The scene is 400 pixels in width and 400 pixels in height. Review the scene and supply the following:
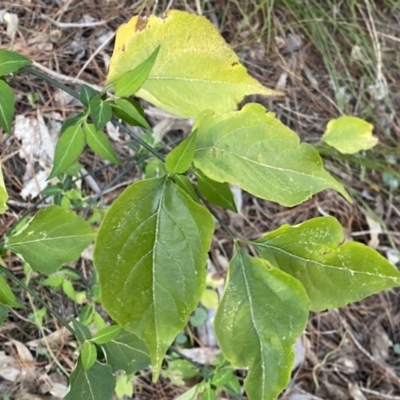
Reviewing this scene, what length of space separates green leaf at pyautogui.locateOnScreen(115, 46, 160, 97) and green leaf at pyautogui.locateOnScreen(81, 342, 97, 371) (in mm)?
466

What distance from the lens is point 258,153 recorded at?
28.4 inches

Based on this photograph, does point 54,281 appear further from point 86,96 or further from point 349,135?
point 349,135

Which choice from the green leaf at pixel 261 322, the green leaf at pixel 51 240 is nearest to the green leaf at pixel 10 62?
the green leaf at pixel 51 240

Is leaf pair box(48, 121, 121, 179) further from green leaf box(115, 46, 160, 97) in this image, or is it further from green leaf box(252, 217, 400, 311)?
green leaf box(252, 217, 400, 311)

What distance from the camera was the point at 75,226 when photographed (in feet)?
2.92

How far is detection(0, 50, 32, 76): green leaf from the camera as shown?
0.76 meters

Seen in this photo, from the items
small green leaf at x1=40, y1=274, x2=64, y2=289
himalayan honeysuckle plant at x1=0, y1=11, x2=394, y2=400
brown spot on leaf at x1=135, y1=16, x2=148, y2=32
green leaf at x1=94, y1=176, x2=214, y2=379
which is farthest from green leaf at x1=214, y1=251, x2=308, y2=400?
small green leaf at x1=40, y1=274, x2=64, y2=289

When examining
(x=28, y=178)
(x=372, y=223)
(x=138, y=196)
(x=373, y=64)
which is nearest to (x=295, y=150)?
(x=138, y=196)

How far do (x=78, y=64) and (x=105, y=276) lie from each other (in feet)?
4.49

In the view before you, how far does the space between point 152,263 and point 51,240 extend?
0.33 meters

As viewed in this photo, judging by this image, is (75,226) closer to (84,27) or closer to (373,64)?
(84,27)

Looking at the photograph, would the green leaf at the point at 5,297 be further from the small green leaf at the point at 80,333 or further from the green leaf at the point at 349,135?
the green leaf at the point at 349,135

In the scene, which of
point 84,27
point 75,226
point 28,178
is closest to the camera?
point 75,226

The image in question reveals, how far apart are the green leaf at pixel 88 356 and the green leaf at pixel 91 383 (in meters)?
0.02
